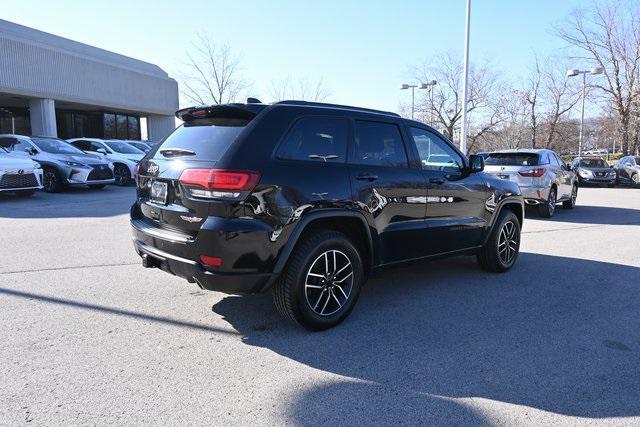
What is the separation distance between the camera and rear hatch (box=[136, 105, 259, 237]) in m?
3.52

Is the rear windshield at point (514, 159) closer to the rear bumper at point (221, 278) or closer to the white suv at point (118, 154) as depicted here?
the rear bumper at point (221, 278)

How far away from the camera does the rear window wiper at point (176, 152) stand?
156 inches

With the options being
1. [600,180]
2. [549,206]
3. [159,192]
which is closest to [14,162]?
[159,192]

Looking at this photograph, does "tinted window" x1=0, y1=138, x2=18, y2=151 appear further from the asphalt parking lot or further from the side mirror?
the side mirror

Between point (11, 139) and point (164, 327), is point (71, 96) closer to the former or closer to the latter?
point (11, 139)

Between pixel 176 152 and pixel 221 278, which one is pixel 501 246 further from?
pixel 176 152

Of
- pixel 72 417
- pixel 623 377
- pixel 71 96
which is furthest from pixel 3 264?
pixel 71 96

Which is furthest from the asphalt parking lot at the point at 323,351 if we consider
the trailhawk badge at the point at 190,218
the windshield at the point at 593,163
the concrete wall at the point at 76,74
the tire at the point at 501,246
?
the concrete wall at the point at 76,74

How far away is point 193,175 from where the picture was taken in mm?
3658

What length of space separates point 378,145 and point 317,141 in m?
0.77

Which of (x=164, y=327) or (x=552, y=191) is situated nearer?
(x=164, y=327)

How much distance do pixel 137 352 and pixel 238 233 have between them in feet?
3.81

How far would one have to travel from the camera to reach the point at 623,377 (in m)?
3.40

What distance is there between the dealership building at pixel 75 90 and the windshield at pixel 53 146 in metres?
14.7
